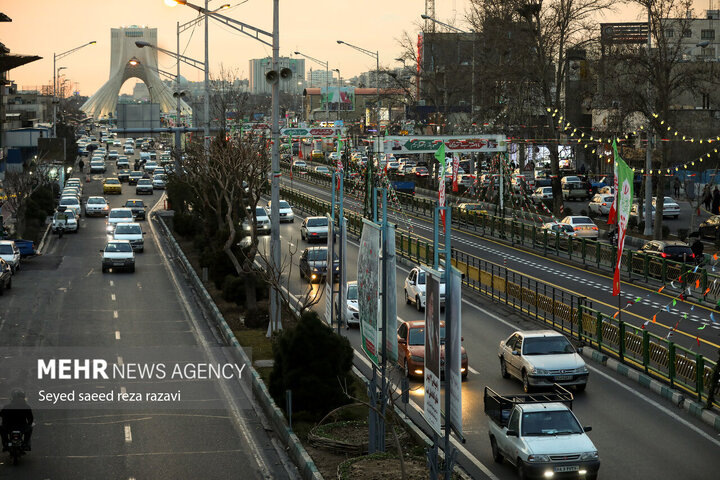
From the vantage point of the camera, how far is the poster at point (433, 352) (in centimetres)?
1386

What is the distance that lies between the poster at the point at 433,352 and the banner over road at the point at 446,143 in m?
23.0

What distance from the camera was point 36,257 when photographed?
48625 millimetres

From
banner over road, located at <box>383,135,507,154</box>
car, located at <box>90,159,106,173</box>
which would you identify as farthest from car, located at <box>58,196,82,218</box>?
car, located at <box>90,159,106,173</box>

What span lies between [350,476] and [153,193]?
73.8 m

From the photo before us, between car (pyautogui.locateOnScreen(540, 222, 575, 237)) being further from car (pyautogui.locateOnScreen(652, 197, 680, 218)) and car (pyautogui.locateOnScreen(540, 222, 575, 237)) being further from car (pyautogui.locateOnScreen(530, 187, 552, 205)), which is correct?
car (pyautogui.locateOnScreen(530, 187, 552, 205))

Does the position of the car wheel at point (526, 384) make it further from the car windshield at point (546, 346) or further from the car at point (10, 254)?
the car at point (10, 254)

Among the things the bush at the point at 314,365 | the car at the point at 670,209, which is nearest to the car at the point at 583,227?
the car at the point at 670,209

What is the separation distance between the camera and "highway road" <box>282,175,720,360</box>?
2820 centimetres

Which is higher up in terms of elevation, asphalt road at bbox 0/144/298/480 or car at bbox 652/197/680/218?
car at bbox 652/197/680/218

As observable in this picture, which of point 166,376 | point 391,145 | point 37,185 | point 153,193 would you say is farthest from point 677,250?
point 153,193

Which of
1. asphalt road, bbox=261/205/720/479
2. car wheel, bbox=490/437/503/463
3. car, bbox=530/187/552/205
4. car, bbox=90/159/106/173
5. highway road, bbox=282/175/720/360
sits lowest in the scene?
asphalt road, bbox=261/205/720/479

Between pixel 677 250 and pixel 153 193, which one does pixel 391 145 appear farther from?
pixel 153 193

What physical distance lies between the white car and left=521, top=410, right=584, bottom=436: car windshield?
44813mm

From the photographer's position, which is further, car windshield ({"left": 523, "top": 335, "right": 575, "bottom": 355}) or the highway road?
the highway road
